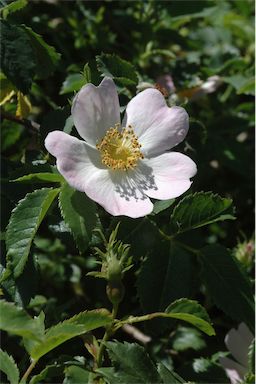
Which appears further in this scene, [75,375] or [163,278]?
[163,278]

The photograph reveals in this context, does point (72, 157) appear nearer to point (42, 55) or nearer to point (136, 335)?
point (42, 55)

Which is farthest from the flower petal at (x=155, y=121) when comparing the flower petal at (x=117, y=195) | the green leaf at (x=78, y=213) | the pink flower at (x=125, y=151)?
the green leaf at (x=78, y=213)

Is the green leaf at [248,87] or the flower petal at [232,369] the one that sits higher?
the green leaf at [248,87]

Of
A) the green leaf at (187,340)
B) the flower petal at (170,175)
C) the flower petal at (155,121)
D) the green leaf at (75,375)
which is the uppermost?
the flower petal at (155,121)

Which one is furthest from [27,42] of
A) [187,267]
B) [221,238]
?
[221,238]

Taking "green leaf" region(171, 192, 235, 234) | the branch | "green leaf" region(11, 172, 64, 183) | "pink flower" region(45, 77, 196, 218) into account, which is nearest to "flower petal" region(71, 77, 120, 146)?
"pink flower" region(45, 77, 196, 218)

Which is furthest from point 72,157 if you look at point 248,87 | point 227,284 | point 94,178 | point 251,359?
Result: point 248,87

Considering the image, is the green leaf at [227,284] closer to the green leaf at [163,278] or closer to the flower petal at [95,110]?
the green leaf at [163,278]
